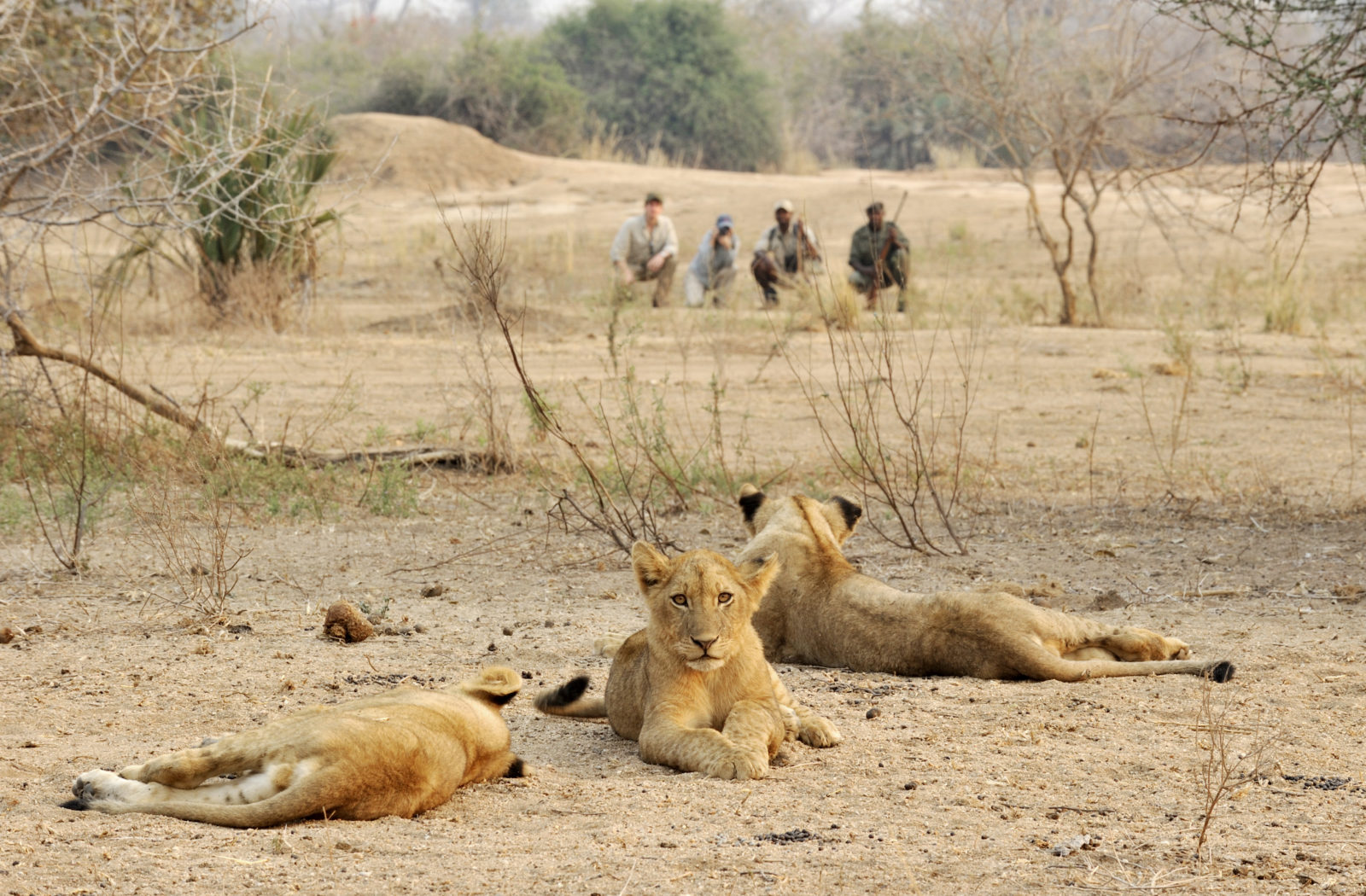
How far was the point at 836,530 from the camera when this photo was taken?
5.62 m

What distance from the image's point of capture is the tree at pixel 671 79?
33219 millimetres

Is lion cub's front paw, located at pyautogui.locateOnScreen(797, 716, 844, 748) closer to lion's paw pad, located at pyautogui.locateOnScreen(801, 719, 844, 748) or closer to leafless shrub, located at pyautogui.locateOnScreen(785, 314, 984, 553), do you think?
lion's paw pad, located at pyautogui.locateOnScreen(801, 719, 844, 748)

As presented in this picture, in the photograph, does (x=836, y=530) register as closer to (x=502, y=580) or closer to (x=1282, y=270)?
(x=502, y=580)

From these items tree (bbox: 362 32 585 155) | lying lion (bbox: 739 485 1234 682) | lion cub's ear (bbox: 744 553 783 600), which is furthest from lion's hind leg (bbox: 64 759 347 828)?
tree (bbox: 362 32 585 155)

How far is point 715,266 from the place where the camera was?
1700cm

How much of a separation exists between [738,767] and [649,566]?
1.96 ft

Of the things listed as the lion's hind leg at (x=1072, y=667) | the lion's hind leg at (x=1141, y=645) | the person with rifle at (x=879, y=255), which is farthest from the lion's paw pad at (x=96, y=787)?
the person with rifle at (x=879, y=255)

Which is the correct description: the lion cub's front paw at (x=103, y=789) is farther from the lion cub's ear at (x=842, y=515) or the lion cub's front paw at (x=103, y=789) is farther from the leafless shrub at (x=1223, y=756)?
the lion cub's ear at (x=842, y=515)

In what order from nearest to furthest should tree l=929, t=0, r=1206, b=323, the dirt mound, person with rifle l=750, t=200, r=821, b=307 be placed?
tree l=929, t=0, r=1206, b=323, person with rifle l=750, t=200, r=821, b=307, the dirt mound

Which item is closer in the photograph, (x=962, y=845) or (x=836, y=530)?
(x=962, y=845)

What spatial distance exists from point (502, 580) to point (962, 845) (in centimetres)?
332

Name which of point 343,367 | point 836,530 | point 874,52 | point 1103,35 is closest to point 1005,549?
point 836,530

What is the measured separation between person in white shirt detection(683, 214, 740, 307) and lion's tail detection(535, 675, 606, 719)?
1212 centimetres

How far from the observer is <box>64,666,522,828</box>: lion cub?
3363 millimetres
